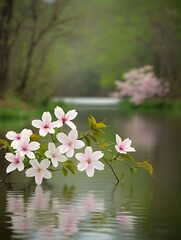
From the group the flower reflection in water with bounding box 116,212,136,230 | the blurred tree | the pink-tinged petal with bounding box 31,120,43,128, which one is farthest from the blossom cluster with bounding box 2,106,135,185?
the blurred tree

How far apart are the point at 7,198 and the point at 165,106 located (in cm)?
4364

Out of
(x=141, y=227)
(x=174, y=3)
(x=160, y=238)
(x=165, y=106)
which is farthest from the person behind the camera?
(x=174, y=3)

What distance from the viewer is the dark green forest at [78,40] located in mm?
37344

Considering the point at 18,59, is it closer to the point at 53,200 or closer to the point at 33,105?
the point at 33,105

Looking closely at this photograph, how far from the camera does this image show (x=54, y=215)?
671cm

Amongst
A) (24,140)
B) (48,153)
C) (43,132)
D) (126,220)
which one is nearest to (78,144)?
(48,153)

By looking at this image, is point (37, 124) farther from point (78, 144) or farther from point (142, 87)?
point (142, 87)

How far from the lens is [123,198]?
792cm

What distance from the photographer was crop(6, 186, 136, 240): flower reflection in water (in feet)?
19.5

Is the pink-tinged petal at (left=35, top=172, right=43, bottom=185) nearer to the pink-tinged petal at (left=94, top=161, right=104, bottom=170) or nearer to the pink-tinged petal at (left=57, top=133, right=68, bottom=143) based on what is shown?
the pink-tinged petal at (left=57, top=133, right=68, bottom=143)

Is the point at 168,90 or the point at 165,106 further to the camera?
the point at 168,90

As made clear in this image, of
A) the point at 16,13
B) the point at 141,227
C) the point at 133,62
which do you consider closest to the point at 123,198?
the point at 141,227

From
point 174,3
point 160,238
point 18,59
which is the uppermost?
point 174,3

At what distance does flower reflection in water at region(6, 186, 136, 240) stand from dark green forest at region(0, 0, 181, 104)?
2564 centimetres
